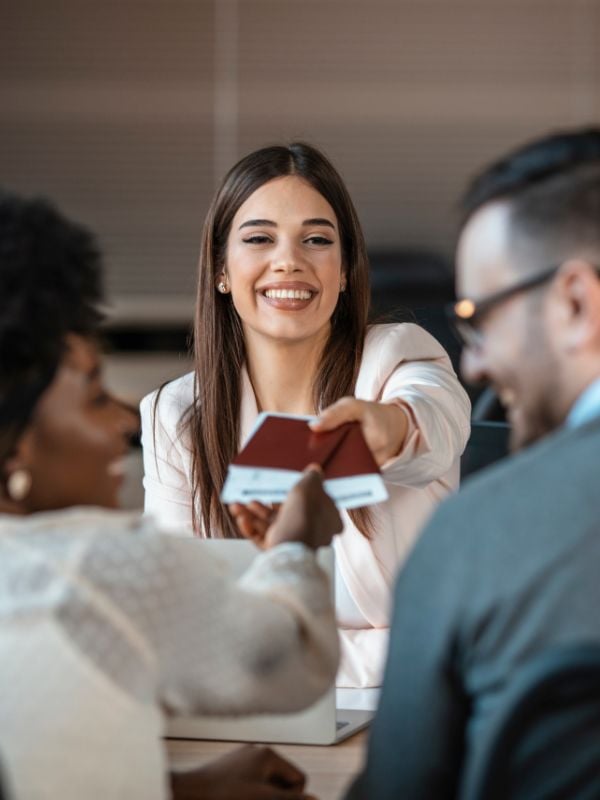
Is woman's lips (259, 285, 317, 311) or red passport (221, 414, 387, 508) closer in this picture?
red passport (221, 414, 387, 508)

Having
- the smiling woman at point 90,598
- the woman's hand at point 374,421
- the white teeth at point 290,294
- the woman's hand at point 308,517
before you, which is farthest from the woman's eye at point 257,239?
the smiling woman at point 90,598

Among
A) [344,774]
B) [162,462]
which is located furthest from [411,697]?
[162,462]

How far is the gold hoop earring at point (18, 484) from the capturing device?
132 centimetres

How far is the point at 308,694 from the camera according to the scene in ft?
4.33

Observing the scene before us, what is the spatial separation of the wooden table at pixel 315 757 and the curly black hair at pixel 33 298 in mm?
597

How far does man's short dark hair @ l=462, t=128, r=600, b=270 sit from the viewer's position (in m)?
1.27

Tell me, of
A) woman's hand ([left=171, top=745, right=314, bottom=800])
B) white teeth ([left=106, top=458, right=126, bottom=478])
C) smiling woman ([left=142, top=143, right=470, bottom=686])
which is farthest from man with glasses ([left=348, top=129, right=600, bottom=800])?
smiling woman ([left=142, top=143, right=470, bottom=686])

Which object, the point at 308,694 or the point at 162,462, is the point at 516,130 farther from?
the point at 308,694

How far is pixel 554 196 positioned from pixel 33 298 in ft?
1.66

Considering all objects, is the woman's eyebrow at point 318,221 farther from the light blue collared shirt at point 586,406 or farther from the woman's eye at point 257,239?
the light blue collared shirt at point 586,406

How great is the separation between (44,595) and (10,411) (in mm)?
213

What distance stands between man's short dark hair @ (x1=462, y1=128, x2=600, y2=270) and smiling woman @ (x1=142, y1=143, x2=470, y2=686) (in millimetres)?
1134

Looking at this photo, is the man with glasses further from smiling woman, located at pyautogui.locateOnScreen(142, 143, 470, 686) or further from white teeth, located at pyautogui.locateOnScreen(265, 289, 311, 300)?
white teeth, located at pyautogui.locateOnScreen(265, 289, 311, 300)

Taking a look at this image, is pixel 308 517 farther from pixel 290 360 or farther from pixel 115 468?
pixel 290 360
